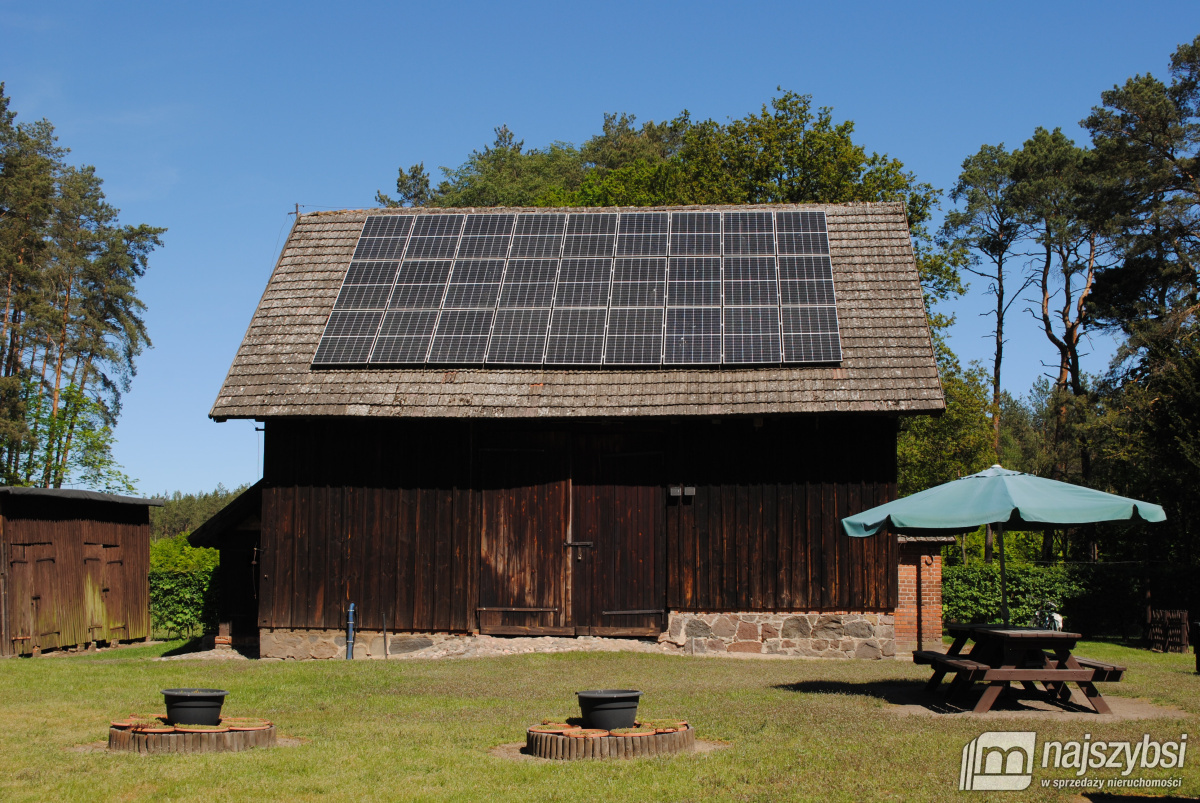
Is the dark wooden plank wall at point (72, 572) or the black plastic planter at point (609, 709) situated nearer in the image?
the black plastic planter at point (609, 709)

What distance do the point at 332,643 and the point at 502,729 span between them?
775 cm

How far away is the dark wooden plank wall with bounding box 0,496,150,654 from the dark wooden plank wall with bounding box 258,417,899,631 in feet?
14.9

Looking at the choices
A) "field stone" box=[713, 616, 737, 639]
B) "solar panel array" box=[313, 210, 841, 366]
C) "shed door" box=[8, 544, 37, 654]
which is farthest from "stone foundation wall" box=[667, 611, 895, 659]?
"shed door" box=[8, 544, 37, 654]

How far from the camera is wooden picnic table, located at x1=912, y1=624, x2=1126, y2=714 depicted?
34.8ft

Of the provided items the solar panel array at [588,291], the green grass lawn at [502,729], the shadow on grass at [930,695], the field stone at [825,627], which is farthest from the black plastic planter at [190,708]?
the field stone at [825,627]

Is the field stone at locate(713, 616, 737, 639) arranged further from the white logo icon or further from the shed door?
the shed door

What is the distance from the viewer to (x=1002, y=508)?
1073 cm

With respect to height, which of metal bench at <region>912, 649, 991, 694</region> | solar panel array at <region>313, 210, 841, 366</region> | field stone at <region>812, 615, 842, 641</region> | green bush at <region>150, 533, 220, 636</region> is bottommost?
green bush at <region>150, 533, 220, 636</region>

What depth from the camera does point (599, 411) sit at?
1625 cm

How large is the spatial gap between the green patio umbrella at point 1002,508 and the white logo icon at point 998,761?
2.32m

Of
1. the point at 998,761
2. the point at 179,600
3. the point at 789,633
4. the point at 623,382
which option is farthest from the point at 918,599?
the point at 179,600

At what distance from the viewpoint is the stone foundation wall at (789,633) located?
53.5 ft

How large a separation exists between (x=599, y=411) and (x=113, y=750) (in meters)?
8.77

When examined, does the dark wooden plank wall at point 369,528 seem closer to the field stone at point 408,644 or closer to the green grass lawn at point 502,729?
the field stone at point 408,644
